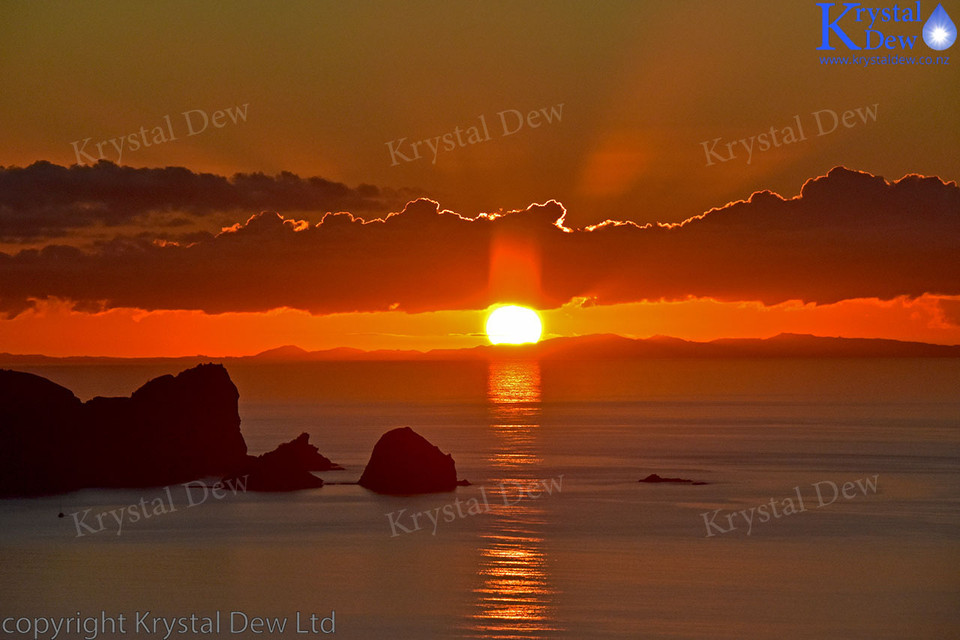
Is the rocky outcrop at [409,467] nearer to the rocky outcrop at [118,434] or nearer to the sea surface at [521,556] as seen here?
the sea surface at [521,556]

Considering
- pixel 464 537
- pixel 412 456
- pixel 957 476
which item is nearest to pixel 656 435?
pixel 957 476

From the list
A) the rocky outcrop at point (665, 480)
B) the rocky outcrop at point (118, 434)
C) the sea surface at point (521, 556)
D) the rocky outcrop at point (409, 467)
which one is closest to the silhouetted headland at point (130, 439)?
the rocky outcrop at point (118, 434)

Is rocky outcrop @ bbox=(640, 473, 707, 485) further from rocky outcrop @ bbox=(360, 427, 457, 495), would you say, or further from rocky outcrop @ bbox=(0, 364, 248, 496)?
rocky outcrop @ bbox=(0, 364, 248, 496)

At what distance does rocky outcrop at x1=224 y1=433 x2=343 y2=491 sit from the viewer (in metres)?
84.4

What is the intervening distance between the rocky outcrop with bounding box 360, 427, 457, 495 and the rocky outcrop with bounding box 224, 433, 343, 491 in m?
6.67

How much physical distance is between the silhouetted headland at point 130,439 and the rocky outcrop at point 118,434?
78 millimetres

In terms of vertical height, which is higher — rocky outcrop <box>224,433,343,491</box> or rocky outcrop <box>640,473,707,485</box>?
rocky outcrop <box>224,433,343,491</box>

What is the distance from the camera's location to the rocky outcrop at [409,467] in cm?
7838

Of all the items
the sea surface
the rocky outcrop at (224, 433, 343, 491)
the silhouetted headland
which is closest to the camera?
the sea surface

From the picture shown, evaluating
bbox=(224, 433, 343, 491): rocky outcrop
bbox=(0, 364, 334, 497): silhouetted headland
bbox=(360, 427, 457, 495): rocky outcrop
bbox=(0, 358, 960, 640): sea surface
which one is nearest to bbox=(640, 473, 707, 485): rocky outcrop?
bbox=(0, 358, 960, 640): sea surface

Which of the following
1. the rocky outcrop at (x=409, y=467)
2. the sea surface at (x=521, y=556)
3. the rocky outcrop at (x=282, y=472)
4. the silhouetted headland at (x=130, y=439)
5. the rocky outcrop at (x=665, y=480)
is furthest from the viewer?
the rocky outcrop at (x=665, y=480)

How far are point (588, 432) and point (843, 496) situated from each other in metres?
67.2

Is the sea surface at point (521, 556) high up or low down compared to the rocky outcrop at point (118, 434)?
down

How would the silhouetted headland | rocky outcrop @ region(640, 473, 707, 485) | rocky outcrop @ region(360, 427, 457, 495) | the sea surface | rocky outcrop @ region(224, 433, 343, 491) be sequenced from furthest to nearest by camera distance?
rocky outcrop @ region(640, 473, 707, 485) → rocky outcrop @ region(224, 433, 343, 491) → the silhouetted headland → rocky outcrop @ region(360, 427, 457, 495) → the sea surface
